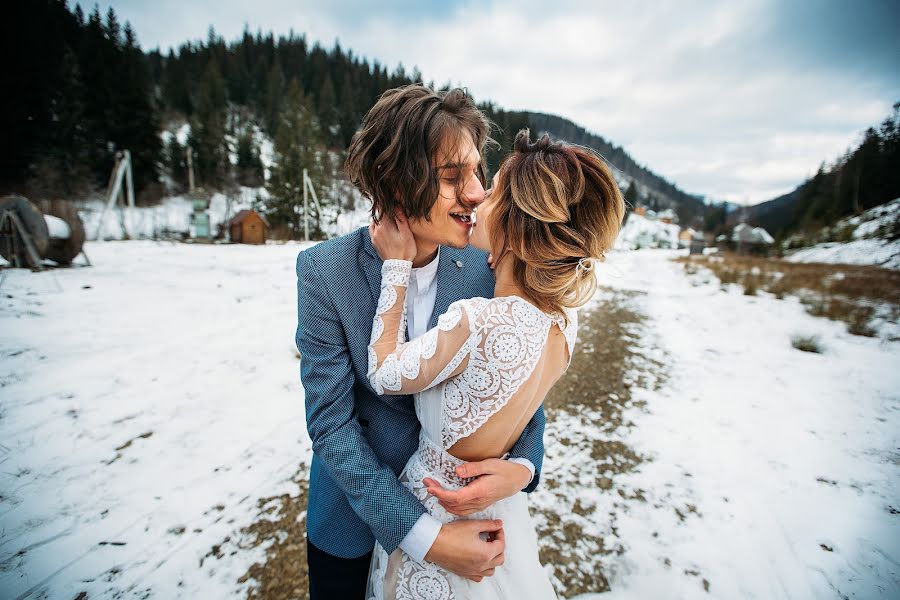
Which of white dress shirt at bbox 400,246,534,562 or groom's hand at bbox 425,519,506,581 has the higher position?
white dress shirt at bbox 400,246,534,562

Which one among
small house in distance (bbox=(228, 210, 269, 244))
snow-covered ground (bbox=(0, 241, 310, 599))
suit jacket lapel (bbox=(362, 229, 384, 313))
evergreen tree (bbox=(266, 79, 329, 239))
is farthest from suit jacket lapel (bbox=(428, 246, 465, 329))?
evergreen tree (bbox=(266, 79, 329, 239))

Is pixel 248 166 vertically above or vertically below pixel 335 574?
above

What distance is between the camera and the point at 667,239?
74.1 meters

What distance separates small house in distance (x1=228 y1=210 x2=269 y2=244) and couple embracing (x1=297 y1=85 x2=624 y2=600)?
2215cm

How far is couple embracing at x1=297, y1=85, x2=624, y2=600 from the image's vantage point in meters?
1.22

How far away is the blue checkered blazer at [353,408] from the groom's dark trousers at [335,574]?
92 mm

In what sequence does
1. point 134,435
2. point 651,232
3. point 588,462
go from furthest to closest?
1. point 651,232
2. point 588,462
3. point 134,435

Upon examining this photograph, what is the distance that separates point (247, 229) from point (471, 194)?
22.6 meters

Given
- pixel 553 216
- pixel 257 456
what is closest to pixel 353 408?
pixel 553 216

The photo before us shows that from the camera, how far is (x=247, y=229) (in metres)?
20.2

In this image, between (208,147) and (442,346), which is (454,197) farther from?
(208,147)

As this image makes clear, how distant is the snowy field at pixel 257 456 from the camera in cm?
238

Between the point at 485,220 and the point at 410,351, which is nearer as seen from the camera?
the point at 410,351

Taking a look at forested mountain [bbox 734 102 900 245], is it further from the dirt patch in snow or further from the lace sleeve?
the lace sleeve
